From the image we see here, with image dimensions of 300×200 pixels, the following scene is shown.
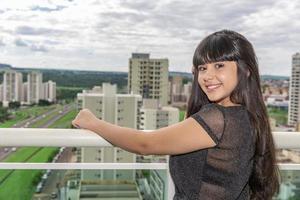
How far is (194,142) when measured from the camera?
3.42 feet

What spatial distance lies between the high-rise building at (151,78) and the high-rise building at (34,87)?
301 cm

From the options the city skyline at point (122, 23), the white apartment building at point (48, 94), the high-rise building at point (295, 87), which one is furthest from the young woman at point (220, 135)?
the city skyline at point (122, 23)

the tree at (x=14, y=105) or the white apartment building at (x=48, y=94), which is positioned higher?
the white apartment building at (x=48, y=94)

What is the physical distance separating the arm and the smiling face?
12 cm

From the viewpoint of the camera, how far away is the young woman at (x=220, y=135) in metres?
1.04

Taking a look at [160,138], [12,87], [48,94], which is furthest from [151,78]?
[160,138]

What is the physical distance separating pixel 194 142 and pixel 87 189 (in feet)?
1.84

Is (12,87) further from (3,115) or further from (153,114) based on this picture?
(153,114)

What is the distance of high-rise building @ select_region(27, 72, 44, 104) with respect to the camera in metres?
12.8

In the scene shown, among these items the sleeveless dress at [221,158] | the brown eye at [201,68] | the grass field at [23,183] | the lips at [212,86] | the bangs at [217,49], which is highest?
the bangs at [217,49]

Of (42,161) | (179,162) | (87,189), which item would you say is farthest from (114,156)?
(179,162)

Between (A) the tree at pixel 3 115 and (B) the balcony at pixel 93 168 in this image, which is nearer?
(B) the balcony at pixel 93 168

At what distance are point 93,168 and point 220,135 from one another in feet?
1.69

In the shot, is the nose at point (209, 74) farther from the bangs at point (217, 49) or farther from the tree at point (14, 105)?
the tree at point (14, 105)
